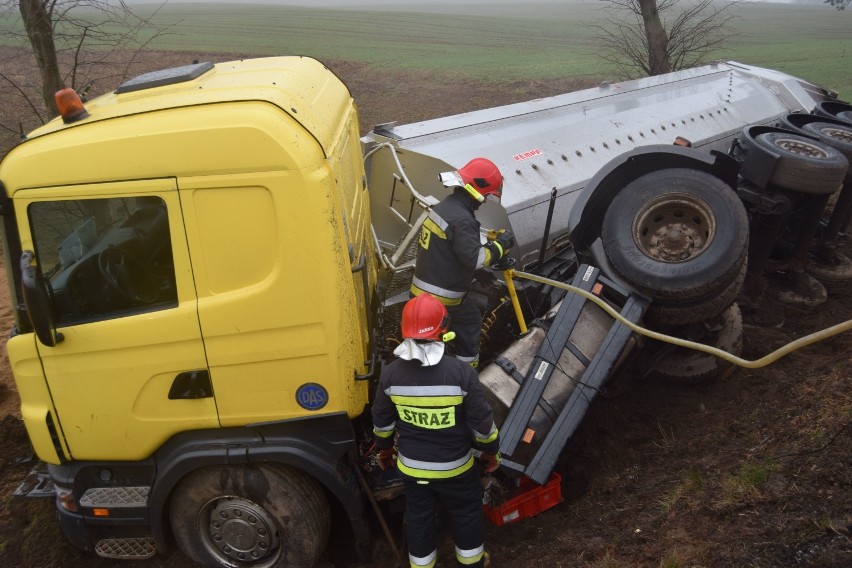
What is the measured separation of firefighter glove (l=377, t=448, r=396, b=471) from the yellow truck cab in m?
0.20

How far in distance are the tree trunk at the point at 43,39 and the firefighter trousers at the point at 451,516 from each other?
6.28 meters

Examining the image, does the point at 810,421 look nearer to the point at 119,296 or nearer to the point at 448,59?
the point at 119,296

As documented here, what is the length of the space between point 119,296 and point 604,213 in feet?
11.9

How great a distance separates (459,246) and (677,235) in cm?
161

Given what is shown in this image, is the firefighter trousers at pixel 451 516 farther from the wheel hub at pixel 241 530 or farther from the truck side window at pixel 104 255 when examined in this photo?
the truck side window at pixel 104 255

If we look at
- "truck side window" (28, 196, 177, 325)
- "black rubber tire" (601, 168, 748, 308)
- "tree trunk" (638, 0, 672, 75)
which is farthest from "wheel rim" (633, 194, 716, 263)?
"tree trunk" (638, 0, 672, 75)

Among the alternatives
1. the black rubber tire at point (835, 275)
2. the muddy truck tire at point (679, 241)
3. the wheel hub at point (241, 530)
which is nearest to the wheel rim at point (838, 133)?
the black rubber tire at point (835, 275)

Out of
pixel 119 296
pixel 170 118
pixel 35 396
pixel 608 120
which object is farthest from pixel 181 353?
pixel 608 120

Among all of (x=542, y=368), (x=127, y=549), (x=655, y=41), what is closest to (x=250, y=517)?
(x=127, y=549)

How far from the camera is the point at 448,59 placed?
3306 centimetres

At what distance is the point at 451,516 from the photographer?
3.77m

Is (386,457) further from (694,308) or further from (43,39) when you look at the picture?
(43,39)

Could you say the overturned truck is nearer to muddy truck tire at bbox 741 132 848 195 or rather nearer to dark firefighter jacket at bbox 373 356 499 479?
muddy truck tire at bbox 741 132 848 195

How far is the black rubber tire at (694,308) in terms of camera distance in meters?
4.73
